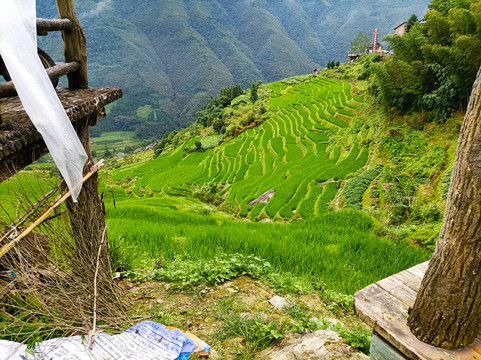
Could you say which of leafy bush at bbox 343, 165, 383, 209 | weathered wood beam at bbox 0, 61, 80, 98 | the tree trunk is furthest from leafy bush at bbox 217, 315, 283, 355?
leafy bush at bbox 343, 165, 383, 209

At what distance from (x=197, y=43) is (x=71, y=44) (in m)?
139

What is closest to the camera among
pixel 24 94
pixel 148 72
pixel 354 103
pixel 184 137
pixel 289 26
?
pixel 24 94

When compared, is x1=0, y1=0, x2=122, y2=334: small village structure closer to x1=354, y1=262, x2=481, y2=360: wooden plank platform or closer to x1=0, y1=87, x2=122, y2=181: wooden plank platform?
x1=0, y1=87, x2=122, y2=181: wooden plank platform

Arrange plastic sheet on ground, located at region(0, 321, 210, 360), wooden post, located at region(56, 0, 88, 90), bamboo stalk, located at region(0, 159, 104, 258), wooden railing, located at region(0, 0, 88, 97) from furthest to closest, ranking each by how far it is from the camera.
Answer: wooden post, located at region(56, 0, 88, 90)
wooden railing, located at region(0, 0, 88, 97)
plastic sheet on ground, located at region(0, 321, 210, 360)
bamboo stalk, located at region(0, 159, 104, 258)

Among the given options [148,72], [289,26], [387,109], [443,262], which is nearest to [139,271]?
[443,262]

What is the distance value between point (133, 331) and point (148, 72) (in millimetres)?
122960

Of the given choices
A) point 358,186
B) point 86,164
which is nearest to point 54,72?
point 86,164

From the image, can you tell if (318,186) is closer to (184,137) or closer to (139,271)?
(139,271)

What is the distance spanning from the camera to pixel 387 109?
62.5ft

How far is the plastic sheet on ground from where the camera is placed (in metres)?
1.68

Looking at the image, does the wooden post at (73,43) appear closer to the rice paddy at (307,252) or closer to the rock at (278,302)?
the rice paddy at (307,252)

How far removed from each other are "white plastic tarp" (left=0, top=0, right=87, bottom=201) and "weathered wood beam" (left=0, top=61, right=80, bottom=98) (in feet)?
1.34

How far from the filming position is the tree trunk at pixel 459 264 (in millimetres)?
1143

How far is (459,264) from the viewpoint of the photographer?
1.22 metres
